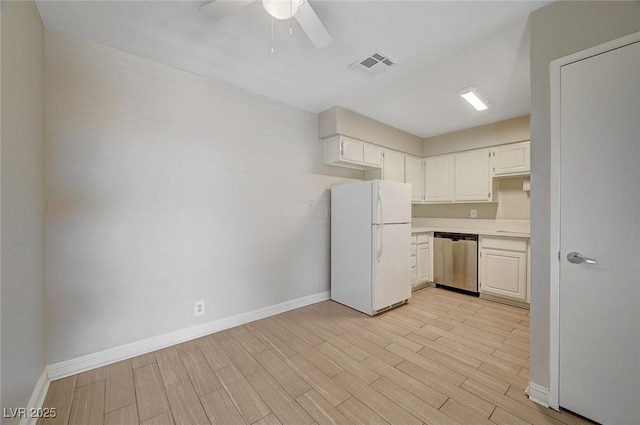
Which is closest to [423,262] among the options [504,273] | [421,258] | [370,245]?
[421,258]

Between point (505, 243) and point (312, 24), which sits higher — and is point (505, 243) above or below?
below

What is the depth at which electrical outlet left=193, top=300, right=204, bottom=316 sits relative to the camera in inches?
90.8

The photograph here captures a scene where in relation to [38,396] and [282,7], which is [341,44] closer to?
[282,7]

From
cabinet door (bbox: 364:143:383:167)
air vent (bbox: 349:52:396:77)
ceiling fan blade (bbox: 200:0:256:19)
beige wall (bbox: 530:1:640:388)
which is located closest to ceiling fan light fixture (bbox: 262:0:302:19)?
ceiling fan blade (bbox: 200:0:256:19)

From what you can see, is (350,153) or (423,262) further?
(423,262)

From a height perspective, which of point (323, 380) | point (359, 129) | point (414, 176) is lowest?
point (323, 380)

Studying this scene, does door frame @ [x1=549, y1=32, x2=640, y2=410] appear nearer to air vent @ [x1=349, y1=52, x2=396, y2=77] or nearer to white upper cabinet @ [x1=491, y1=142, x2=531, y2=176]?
air vent @ [x1=349, y1=52, x2=396, y2=77]

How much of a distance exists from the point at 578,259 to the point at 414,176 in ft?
9.71

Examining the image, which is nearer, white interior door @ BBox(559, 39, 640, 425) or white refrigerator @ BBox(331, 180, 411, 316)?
white interior door @ BBox(559, 39, 640, 425)

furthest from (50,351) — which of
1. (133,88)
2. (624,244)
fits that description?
(624,244)

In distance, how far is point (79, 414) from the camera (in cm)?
143

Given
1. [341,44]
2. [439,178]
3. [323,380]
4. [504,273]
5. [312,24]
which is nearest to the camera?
[312,24]

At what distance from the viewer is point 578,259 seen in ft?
4.55

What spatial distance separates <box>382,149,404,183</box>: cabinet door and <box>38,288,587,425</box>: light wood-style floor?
82.6 inches
